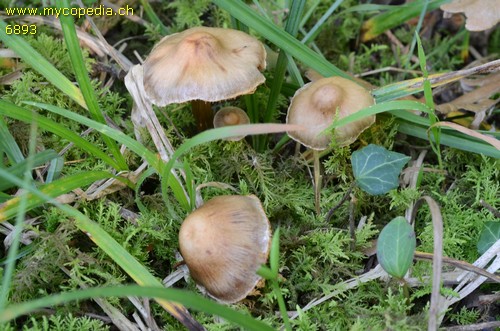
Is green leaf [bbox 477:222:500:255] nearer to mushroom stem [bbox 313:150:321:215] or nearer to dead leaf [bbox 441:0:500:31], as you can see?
mushroom stem [bbox 313:150:321:215]

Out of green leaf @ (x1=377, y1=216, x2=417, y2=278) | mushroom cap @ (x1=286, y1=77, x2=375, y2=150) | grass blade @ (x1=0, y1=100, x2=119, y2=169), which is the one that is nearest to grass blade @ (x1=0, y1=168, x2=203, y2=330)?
grass blade @ (x1=0, y1=100, x2=119, y2=169)

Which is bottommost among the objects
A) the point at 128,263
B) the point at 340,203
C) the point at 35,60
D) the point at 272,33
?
the point at 128,263

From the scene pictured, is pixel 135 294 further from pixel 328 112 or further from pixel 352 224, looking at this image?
pixel 328 112

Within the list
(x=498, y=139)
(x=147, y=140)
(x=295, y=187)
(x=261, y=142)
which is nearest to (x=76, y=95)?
(x=147, y=140)

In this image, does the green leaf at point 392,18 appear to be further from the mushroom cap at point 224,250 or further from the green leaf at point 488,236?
the mushroom cap at point 224,250

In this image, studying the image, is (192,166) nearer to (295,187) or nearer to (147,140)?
(147,140)

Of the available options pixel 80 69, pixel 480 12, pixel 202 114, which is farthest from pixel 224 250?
pixel 480 12

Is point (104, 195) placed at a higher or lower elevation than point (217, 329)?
higher
